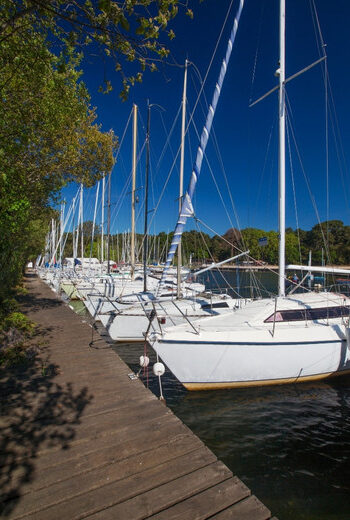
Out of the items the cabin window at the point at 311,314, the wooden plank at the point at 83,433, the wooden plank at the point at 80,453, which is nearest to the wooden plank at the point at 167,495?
the wooden plank at the point at 80,453

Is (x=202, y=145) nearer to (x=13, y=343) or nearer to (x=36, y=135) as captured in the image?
(x=36, y=135)

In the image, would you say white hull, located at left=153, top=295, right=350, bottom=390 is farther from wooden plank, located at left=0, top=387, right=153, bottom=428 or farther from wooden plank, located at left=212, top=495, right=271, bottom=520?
wooden plank, located at left=212, top=495, right=271, bottom=520

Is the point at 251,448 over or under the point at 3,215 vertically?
under

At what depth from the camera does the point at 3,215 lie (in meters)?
6.72

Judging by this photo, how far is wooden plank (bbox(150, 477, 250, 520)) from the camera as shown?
8.17 feet

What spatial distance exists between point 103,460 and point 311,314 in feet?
27.3

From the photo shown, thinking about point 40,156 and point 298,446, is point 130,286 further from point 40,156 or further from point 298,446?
point 298,446

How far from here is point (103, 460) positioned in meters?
3.15

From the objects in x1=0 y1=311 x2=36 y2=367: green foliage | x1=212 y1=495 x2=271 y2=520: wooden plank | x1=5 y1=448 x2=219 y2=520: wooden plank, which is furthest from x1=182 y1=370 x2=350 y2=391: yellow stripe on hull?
x1=212 y1=495 x2=271 y2=520: wooden plank

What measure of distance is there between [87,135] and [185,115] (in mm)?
5620

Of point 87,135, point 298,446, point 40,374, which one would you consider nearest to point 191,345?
point 298,446

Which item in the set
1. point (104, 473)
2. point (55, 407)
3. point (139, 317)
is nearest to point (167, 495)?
point (104, 473)

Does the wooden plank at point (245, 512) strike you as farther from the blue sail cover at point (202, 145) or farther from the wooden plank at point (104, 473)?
the blue sail cover at point (202, 145)

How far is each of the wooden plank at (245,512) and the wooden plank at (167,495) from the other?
0.98 feet
